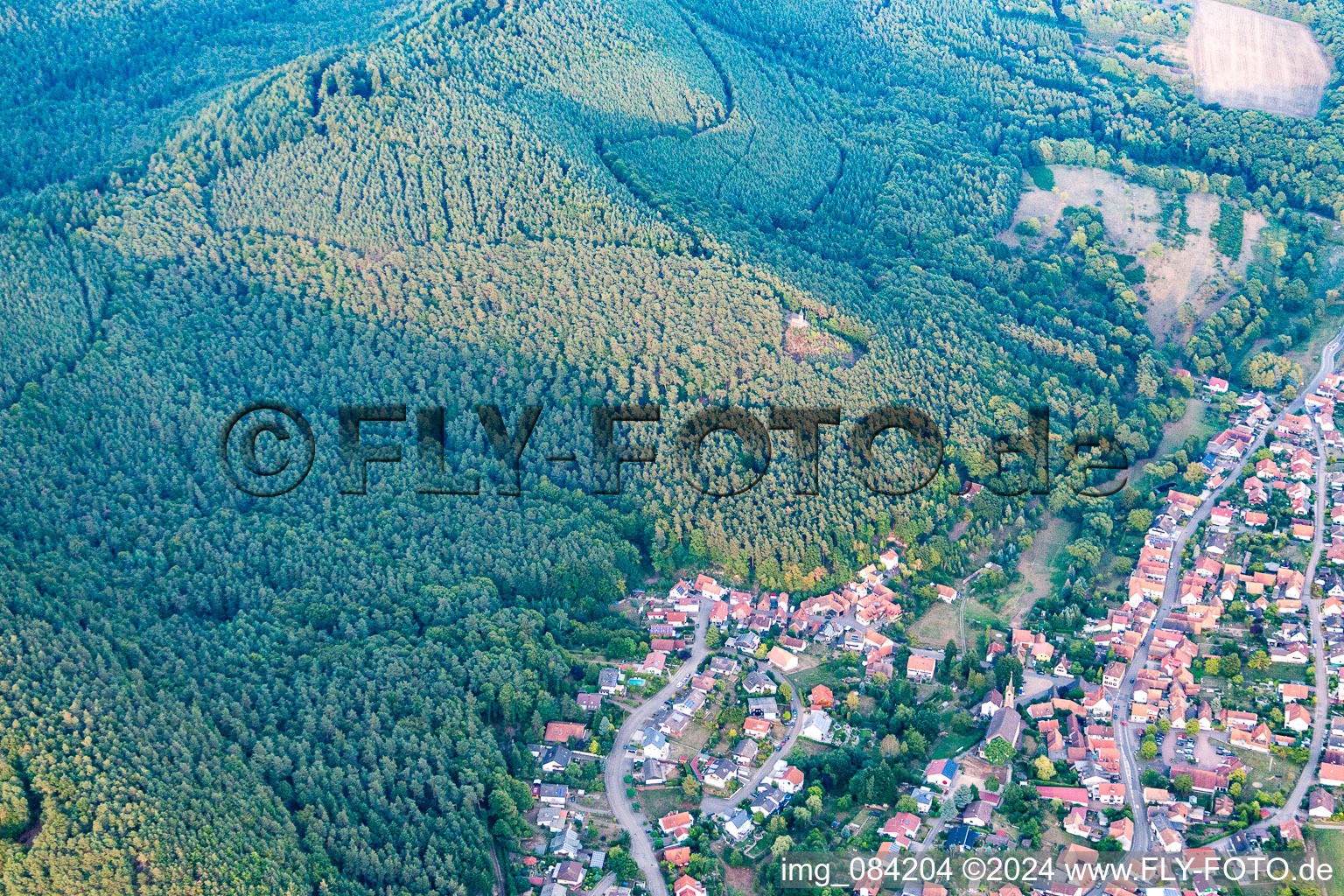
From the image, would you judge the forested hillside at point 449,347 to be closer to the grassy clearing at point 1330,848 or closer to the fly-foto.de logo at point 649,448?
the fly-foto.de logo at point 649,448

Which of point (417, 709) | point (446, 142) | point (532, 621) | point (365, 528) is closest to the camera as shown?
point (417, 709)

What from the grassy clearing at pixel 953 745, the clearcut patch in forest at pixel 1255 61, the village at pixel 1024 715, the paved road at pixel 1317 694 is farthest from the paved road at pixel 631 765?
the clearcut patch in forest at pixel 1255 61

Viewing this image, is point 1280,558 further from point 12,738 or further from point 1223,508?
point 12,738

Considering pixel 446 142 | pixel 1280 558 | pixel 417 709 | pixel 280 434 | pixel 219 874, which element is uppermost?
pixel 446 142

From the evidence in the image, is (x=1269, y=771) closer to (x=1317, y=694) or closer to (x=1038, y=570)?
(x=1317, y=694)

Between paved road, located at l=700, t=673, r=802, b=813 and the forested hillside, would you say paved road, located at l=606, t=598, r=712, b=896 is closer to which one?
paved road, located at l=700, t=673, r=802, b=813

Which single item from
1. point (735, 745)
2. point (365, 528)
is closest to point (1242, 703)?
point (735, 745)

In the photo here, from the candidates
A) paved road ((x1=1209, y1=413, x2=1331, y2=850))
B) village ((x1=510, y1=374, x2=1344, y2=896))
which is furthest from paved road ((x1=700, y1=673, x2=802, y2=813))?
paved road ((x1=1209, y1=413, x2=1331, y2=850))
